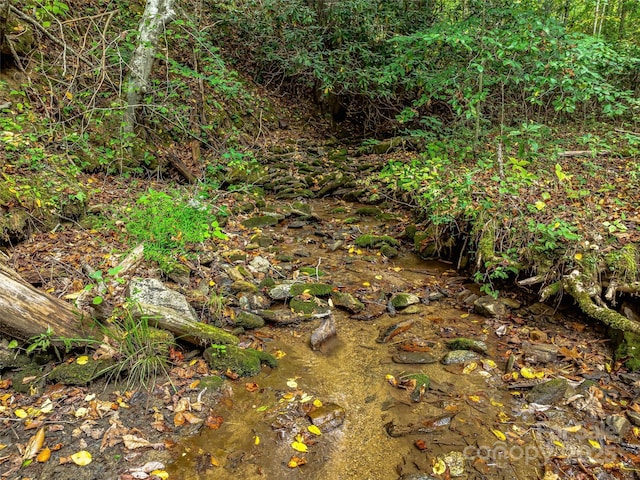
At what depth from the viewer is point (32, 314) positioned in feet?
9.86

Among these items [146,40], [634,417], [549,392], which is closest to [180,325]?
[549,392]

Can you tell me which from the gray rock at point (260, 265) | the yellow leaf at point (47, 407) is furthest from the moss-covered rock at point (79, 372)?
the gray rock at point (260, 265)

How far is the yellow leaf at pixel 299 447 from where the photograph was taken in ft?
8.99

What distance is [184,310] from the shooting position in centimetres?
379

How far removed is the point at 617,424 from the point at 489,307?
1.69m

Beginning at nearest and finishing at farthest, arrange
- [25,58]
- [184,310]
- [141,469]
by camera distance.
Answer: [141,469] < [184,310] < [25,58]

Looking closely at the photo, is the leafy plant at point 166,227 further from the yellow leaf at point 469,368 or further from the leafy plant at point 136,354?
the yellow leaf at point 469,368

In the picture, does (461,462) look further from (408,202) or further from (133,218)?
(408,202)

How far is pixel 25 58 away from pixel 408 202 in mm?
7505

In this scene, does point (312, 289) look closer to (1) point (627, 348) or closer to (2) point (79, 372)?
(2) point (79, 372)

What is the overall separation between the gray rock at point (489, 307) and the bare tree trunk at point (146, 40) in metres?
6.84

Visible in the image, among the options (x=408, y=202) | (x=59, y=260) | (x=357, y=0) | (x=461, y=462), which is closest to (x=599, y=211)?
(x=408, y=202)

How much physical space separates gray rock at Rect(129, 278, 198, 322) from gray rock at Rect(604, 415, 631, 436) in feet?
11.6

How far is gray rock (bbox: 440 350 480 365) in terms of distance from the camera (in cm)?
371
